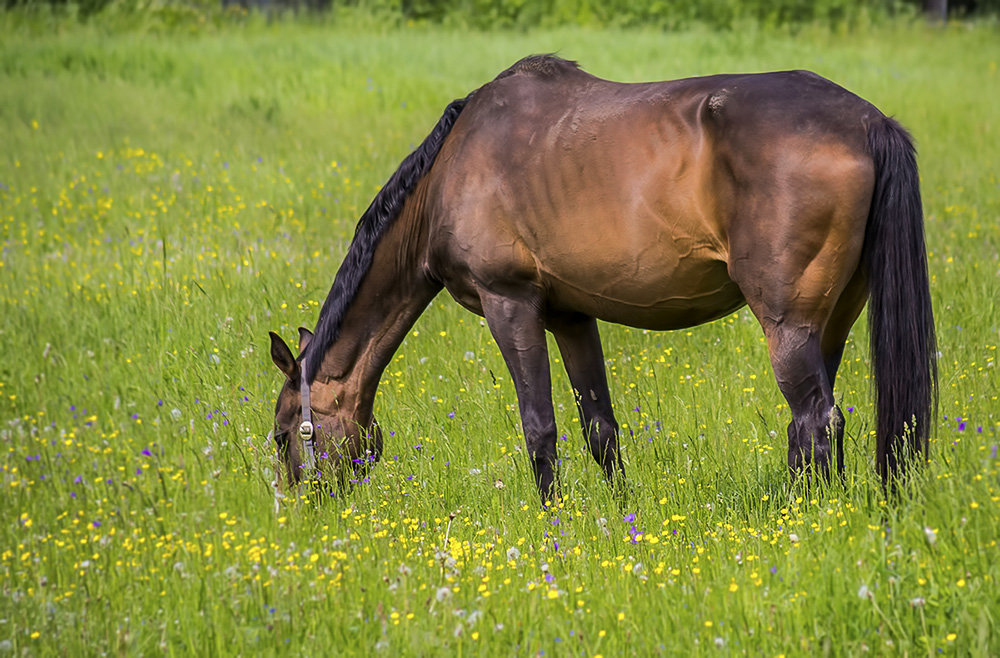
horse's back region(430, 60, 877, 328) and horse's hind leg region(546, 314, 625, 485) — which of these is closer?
horse's back region(430, 60, 877, 328)

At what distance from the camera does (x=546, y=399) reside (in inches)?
195

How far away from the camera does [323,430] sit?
5.25m

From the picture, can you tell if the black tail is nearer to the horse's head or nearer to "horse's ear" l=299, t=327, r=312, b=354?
the horse's head

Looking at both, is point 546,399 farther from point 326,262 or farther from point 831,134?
point 326,262

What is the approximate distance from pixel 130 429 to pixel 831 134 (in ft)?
13.5

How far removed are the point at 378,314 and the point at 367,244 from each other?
35 centimetres

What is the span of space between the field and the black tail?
65cm

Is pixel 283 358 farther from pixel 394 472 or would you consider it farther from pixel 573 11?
pixel 573 11

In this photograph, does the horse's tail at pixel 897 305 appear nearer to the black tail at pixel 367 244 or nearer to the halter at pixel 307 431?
the black tail at pixel 367 244

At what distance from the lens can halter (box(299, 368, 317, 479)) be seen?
5.16 m

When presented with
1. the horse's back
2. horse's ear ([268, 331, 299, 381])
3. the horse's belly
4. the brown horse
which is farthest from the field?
the horse's back

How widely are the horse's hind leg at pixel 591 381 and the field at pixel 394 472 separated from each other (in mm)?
114

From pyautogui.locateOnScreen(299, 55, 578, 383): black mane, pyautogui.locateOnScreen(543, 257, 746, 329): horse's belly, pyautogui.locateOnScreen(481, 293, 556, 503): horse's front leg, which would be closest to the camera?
pyautogui.locateOnScreen(543, 257, 746, 329): horse's belly

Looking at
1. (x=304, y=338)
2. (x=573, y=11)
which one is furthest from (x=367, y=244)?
(x=573, y=11)
